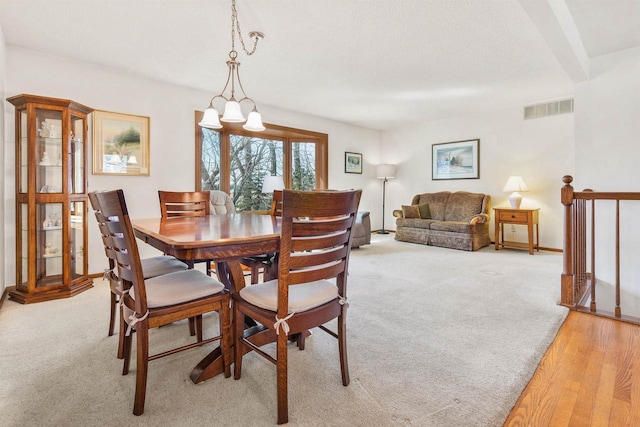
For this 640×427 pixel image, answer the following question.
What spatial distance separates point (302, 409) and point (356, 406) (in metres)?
0.24

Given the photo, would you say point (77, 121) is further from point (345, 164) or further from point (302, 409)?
point (345, 164)

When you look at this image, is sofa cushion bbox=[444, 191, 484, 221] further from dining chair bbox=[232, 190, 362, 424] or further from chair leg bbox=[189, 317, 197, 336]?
chair leg bbox=[189, 317, 197, 336]

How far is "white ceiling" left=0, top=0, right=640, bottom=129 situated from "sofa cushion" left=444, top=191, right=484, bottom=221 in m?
1.89

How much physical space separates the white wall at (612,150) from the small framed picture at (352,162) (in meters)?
3.85

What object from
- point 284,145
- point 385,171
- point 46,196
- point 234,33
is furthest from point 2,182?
point 385,171

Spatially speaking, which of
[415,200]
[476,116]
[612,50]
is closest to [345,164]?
[415,200]

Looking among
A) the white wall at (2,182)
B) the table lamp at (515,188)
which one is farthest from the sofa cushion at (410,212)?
the white wall at (2,182)

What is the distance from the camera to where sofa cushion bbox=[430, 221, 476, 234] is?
505cm

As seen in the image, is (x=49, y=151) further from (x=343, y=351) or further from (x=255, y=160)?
(x=343, y=351)

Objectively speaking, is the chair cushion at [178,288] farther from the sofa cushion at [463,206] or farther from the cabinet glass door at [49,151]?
the sofa cushion at [463,206]

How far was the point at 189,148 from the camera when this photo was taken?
417cm

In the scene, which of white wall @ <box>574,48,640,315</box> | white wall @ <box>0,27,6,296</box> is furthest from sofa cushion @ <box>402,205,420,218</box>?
white wall @ <box>0,27,6,296</box>

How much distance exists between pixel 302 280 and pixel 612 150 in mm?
3537

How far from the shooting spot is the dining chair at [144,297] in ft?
4.31
